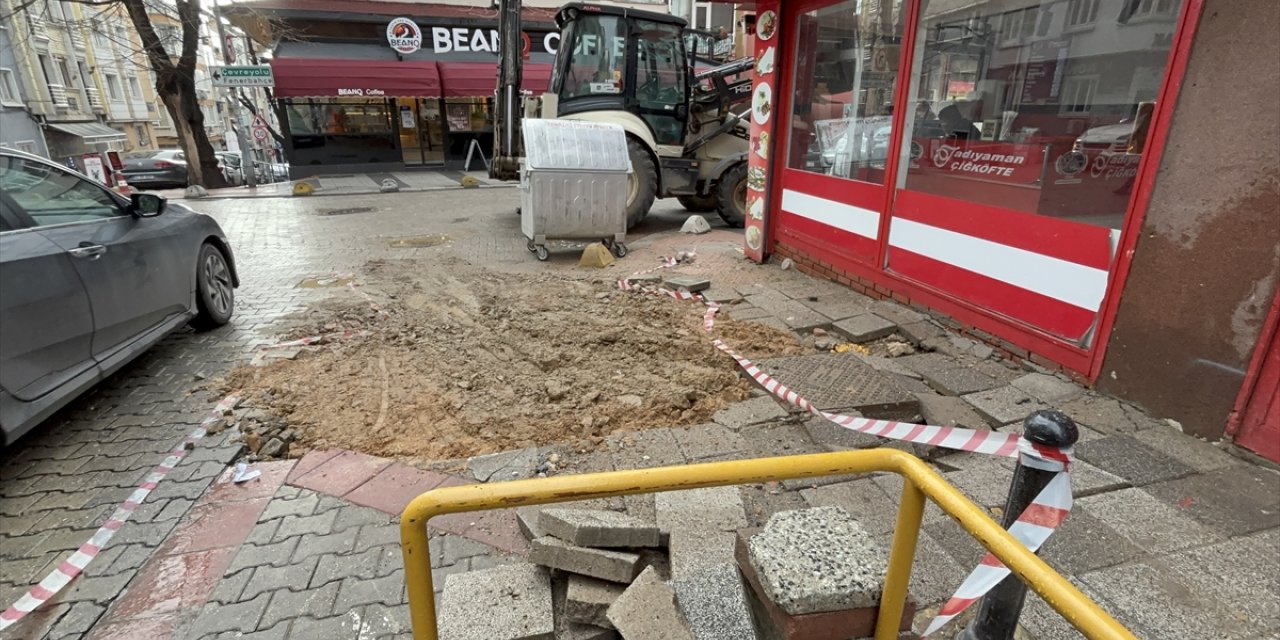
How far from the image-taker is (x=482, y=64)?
1980 cm

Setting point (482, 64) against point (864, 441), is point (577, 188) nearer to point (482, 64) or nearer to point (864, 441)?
point (864, 441)

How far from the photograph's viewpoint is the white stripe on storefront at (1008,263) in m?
3.67

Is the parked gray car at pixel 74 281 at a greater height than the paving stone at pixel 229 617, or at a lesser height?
greater

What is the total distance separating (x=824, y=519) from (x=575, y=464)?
5.16ft

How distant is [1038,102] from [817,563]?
3996 millimetres

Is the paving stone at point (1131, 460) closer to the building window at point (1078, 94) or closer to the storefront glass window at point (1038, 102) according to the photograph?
the storefront glass window at point (1038, 102)

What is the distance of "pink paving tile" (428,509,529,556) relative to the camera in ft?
8.70

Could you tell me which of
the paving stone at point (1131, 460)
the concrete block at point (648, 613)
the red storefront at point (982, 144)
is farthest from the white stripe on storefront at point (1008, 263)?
the concrete block at point (648, 613)

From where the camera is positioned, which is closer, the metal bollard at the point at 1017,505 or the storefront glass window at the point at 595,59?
the metal bollard at the point at 1017,505

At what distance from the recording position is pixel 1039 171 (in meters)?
4.07

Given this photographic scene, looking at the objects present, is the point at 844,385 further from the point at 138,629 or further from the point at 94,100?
the point at 94,100

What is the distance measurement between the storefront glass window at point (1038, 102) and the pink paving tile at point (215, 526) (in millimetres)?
4990

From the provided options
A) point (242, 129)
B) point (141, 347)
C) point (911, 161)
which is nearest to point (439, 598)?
point (141, 347)

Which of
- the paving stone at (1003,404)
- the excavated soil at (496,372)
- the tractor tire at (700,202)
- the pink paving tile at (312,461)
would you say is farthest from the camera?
the tractor tire at (700,202)
